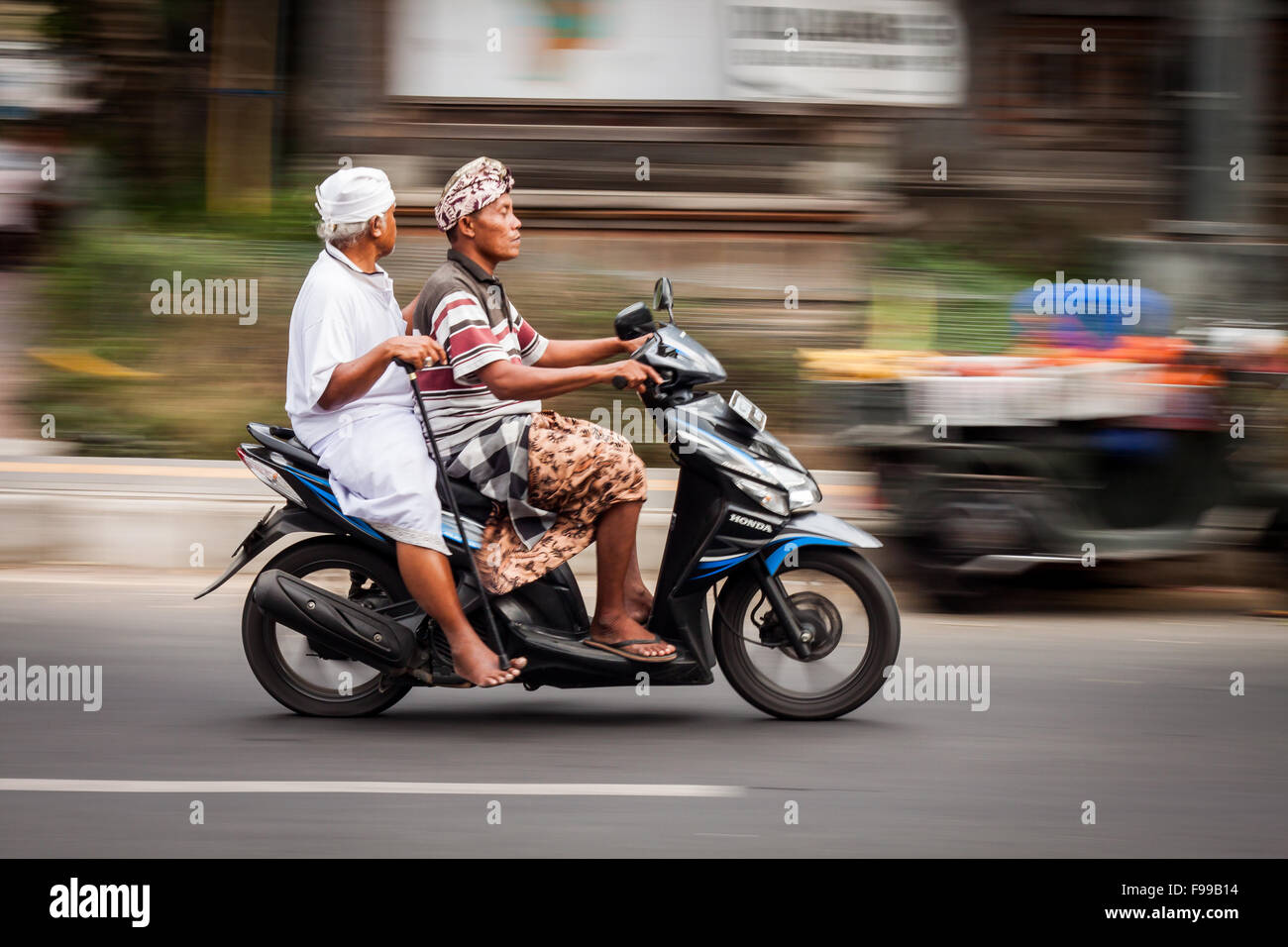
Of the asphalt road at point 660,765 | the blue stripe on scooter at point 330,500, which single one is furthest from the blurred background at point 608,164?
the blue stripe on scooter at point 330,500

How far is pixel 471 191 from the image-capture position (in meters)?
4.86

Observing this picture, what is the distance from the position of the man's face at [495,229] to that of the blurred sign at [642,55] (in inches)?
256

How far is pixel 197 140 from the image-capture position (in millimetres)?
11789

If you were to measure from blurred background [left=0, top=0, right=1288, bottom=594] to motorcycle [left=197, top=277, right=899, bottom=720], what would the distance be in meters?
3.70

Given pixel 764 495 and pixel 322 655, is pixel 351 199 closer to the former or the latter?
pixel 322 655

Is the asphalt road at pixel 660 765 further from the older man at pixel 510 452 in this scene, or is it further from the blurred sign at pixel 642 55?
the blurred sign at pixel 642 55

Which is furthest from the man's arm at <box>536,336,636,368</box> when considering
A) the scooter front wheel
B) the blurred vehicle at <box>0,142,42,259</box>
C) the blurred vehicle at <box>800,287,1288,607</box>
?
the blurred vehicle at <box>0,142,42,259</box>

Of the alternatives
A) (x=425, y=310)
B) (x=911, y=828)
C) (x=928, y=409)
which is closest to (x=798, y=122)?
(x=928, y=409)

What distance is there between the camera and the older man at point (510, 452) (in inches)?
192

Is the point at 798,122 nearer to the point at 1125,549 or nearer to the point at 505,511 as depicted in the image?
the point at 1125,549

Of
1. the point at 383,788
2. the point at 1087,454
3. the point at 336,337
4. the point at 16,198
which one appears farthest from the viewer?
the point at 16,198

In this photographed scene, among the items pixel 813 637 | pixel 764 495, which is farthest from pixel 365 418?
pixel 813 637

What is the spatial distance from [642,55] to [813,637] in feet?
23.0

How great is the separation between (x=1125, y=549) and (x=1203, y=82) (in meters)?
2.46
